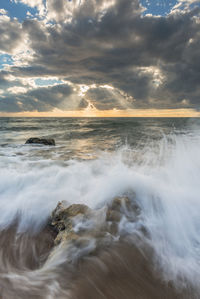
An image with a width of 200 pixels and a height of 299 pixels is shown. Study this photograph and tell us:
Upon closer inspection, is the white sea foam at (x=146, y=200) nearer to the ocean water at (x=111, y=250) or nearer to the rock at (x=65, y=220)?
the ocean water at (x=111, y=250)

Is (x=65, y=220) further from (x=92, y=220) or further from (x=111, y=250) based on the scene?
(x=111, y=250)

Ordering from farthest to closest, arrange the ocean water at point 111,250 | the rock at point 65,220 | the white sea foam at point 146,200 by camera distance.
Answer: the rock at point 65,220, the white sea foam at point 146,200, the ocean water at point 111,250

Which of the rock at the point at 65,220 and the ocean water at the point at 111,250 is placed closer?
the ocean water at the point at 111,250

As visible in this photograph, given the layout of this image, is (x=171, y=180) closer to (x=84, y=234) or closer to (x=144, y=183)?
(x=144, y=183)

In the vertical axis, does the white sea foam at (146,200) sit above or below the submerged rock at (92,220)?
below

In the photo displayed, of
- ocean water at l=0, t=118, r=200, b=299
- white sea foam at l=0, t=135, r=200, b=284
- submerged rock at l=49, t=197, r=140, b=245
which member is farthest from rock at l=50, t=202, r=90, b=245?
white sea foam at l=0, t=135, r=200, b=284

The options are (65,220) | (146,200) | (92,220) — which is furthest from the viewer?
(146,200)

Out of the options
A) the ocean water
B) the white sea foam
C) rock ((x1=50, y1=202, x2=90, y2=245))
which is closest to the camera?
the ocean water

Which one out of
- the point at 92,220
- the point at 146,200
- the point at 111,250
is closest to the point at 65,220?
the point at 92,220

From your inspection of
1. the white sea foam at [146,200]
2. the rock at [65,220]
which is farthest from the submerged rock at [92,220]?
the white sea foam at [146,200]

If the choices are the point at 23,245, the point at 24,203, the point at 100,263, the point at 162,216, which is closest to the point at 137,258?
the point at 100,263

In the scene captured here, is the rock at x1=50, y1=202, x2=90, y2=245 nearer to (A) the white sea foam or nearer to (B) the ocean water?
(B) the ocean water

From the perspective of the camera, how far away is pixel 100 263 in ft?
6.36

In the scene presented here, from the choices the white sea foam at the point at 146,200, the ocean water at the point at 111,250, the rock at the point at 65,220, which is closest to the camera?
the ocean water at the point at 111,250
